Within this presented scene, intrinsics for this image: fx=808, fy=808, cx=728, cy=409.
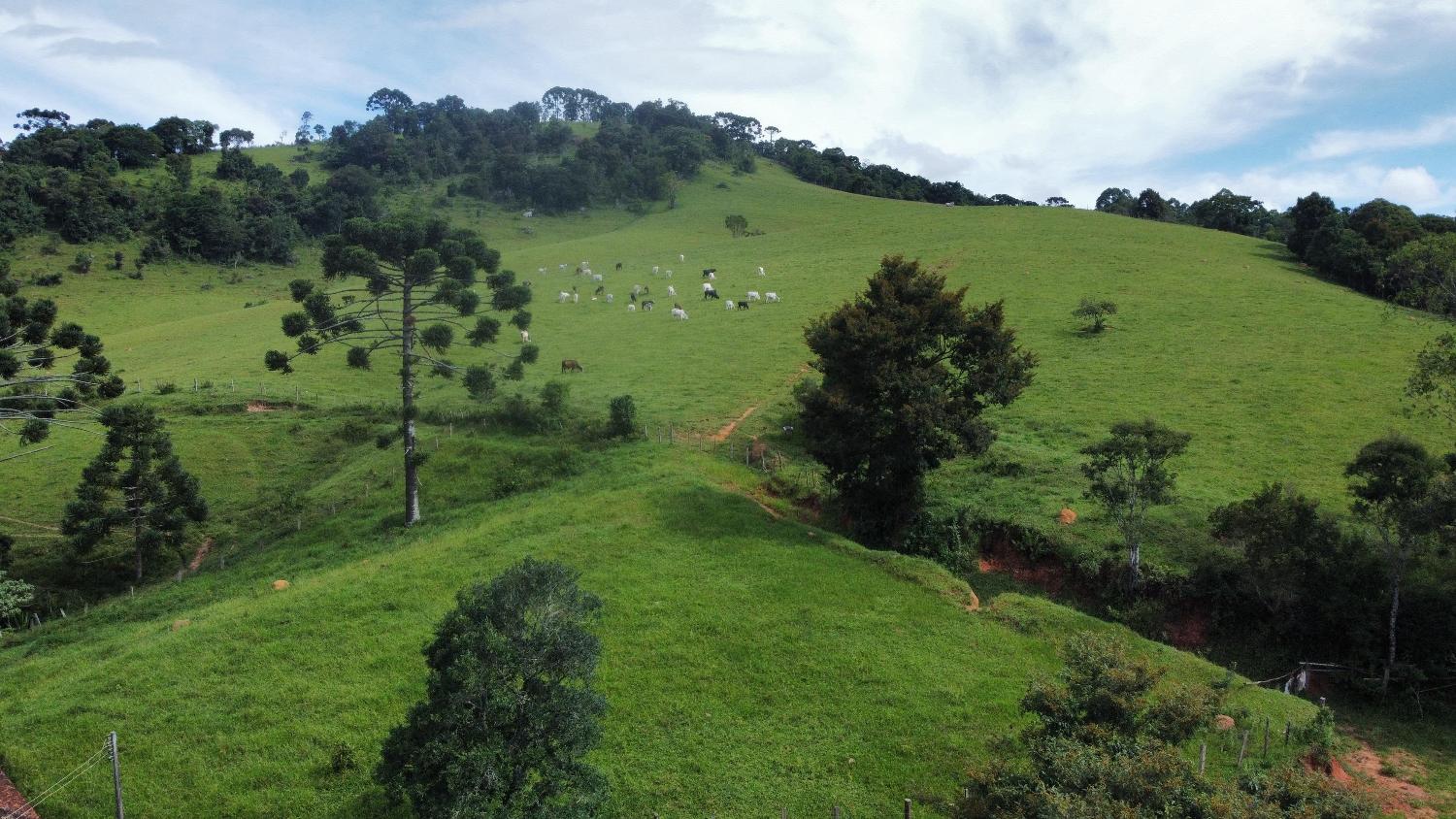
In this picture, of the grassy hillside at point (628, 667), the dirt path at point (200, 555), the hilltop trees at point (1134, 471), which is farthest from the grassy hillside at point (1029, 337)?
the dirt path at point (200, 555)

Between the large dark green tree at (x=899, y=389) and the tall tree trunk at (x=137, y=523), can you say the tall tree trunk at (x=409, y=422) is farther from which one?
the large dark green tree at (x=899, y=389)

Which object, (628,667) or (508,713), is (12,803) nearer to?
(508,713)

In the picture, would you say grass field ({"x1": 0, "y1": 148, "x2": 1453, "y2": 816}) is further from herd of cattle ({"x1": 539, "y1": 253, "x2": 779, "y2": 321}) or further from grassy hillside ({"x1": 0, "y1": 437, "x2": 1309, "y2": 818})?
herd of cattle ({"x1": 539, "y1": 253, "x2": 779, "y2": 321})

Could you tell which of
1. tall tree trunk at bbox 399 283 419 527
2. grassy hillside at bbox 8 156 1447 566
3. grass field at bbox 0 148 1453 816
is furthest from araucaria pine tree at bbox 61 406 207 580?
grassy hillside at bbox 8 156 1447 566

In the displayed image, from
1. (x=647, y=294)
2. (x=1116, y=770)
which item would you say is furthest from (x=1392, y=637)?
(x=647, y=294)

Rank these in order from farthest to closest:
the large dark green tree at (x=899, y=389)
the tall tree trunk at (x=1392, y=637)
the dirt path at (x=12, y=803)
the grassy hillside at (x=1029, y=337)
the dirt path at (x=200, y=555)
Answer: the grassy hillside at (x=1029, y=337), the dirt path at (x=200, y=555), the large dark green tree at (x=899, y=389), the tall tree trunk at (x=1392, y=637), the dirt path at (x=12, y=803)
